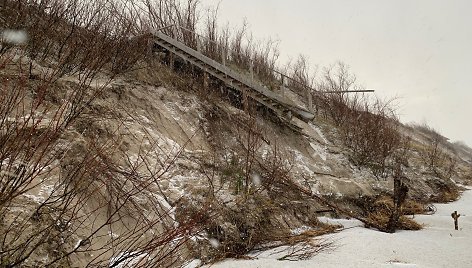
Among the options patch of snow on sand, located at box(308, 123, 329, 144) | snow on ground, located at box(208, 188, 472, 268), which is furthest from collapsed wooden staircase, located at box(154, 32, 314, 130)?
snow on ground, located at box(208, 188, 472, 268)

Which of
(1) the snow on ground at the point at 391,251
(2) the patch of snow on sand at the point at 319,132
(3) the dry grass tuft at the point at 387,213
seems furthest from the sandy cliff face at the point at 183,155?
(1) the snow on ground at the point at 391,251

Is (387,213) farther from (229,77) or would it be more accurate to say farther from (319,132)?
(319,132)

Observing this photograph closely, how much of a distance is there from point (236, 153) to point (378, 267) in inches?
188

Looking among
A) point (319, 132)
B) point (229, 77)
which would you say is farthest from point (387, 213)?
point (319, 132)

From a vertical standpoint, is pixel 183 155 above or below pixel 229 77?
below

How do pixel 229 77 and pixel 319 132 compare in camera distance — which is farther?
pixel 319 132

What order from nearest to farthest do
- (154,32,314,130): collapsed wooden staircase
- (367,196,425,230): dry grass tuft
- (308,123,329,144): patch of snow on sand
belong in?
(367,196,425,230): dry grass tuft, (154,32,314,130): collapsed wooden staircase, (308,123,329,144): patch of snow on sand

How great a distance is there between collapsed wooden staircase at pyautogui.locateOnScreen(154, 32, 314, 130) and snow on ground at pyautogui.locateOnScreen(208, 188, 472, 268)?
5022 millimetres

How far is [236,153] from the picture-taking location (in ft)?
28.7

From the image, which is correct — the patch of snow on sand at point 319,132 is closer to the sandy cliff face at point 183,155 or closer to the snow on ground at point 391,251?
the sandy cliff face at point 183,155

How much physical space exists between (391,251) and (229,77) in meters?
7.12

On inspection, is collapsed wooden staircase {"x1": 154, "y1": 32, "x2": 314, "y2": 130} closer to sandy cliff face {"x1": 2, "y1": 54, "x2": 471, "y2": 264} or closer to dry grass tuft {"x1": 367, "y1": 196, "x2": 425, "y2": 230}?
sandy cliff face {"x1": 2, "y1": 54, "x2": 471, "y2": 264}

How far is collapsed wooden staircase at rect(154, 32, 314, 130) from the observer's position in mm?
10797

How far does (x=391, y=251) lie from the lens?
531cm
